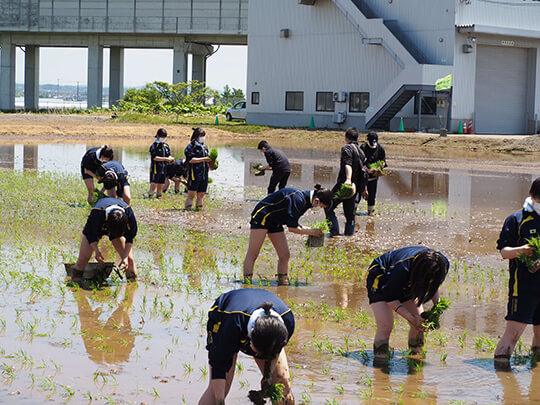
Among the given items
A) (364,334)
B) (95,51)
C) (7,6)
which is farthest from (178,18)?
(364,334)

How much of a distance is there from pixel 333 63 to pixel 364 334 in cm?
4078

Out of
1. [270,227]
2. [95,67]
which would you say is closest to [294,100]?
[95,67]

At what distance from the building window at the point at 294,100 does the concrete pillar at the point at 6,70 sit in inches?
1245

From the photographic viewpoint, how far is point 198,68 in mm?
69812

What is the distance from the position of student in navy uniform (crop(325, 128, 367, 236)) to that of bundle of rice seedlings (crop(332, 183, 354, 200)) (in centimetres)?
29

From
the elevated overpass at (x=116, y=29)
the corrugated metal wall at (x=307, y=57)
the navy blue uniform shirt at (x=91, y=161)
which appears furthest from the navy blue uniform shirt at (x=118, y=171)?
the elevated overpass at (x=116, y=29)

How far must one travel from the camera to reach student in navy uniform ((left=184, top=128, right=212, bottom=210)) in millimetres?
16375

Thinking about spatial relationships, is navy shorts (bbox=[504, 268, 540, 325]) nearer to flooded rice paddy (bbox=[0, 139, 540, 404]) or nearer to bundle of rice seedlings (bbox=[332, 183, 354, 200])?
flooded rice paddy (bbox=[0, 139, 540, 404])

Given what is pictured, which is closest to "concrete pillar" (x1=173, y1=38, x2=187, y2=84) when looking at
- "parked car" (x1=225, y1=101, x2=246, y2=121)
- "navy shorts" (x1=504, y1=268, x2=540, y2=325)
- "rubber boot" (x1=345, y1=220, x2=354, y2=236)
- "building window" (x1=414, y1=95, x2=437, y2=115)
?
"parked car" (x1=225, y1=101, x2=246, y2=121)

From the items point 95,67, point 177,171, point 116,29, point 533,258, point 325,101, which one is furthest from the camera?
point 95,67

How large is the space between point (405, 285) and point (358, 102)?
4075 centimetres

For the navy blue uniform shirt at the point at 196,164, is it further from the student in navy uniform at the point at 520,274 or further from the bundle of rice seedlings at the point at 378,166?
the student in navy uniform at the point at 520,274

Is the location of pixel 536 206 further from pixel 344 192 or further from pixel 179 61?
pixel 179 61

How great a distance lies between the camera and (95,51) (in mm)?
69438
